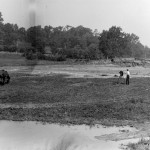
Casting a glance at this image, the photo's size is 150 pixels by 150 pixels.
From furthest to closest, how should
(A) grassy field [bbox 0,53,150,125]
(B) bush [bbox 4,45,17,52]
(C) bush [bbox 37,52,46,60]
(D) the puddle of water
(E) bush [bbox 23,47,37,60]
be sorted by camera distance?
(B) bush [bbox 4,45,17,52] < (C) bush [bbox 37,52,46,60] < (E) bush [bbox 23,47,37,60] < (A) grassy field [bbox 0,53,150,125] < (D) the puddle of water

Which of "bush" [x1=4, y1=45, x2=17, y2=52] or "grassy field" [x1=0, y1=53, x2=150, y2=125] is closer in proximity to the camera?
"grassy field" [x1=0, y1=53, x2=150, y2=125]

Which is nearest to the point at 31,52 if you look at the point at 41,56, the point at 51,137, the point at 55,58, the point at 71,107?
the point at 41,56

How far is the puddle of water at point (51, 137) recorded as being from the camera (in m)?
11.8

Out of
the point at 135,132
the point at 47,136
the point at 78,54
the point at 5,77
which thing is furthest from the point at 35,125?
the point at 78,54

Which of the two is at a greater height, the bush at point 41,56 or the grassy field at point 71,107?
the bush at point 41,56

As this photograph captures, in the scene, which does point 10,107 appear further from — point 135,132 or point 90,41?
point 90,41

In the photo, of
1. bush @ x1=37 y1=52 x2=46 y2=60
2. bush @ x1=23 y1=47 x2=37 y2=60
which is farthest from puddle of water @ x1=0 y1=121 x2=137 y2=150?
bush @ x1=37 y1=52 x2=46 y2=60

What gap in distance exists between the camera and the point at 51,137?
13305 millimetres

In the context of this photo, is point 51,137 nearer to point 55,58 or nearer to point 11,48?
point 55,58

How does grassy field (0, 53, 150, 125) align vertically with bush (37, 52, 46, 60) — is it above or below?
below

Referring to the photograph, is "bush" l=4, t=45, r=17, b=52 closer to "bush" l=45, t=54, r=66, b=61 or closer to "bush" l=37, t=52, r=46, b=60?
"bush" l=37, t=52, r=46, b=60

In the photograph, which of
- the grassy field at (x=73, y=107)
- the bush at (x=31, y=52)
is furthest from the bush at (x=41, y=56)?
the grassy field at (x=73, y=107)

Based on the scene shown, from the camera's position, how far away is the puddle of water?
38.8 ft

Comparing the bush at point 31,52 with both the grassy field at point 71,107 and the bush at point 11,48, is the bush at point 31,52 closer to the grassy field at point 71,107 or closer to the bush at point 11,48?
the bush at point 11,48
